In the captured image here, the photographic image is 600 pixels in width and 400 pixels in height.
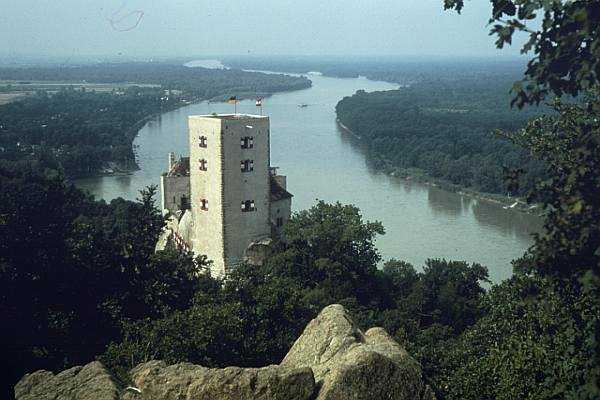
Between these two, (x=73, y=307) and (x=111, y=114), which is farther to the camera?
(x=111, y=114)

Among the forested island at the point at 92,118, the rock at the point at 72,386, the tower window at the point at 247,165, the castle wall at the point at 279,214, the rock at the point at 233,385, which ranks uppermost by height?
the rock at the point at 233,385

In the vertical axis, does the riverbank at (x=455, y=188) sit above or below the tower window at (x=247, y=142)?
below

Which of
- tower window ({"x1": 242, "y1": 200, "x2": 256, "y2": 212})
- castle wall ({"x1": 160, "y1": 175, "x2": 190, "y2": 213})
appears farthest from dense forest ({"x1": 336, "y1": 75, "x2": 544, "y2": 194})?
castle wall ({"x1": 160, "y1": 175, "x2": 190, "y2": 213})

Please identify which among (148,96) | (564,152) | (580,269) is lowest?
(148,96)

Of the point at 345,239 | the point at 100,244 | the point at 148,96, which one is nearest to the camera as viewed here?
the point at 100,244

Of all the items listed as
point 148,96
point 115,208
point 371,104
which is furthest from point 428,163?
point 148,96

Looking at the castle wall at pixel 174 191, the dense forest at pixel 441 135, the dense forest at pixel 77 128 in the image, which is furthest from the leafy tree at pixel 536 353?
the dense forest at pixel 77 128

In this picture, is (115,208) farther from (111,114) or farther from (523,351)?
(111,114)

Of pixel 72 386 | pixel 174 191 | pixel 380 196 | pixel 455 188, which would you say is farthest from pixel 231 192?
pixel 455 188

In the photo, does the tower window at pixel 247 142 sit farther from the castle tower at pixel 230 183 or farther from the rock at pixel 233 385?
the rock at pixel 233 385
